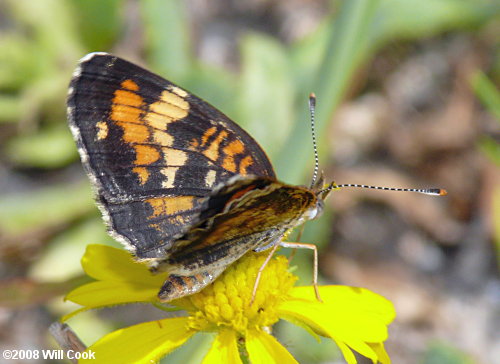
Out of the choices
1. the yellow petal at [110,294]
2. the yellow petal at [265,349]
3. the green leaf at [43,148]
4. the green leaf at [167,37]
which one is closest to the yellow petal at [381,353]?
the yellow petal at [265,349]

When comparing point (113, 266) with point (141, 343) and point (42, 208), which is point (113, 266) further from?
point (42, 208)

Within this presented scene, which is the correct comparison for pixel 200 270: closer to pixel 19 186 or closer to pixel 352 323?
pixel 352 323

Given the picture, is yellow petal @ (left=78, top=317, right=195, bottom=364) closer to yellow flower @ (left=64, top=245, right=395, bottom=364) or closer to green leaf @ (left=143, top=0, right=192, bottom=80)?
yellow flower @ (left=64, top=245, right=395, bottom=364)

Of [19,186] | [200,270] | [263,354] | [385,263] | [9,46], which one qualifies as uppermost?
[9,46]

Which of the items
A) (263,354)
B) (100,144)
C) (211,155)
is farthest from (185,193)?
(263,354)

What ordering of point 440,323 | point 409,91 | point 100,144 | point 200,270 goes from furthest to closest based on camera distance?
point 409,91
point 440,323
point 100,144
point 200,270

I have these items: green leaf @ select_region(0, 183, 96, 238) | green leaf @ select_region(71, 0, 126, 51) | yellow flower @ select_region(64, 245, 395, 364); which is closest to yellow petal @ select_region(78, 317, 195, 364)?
yellow flower @ select_region(64, 245, 395, 364)

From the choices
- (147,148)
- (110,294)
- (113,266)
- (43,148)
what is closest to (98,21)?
(43,148)
